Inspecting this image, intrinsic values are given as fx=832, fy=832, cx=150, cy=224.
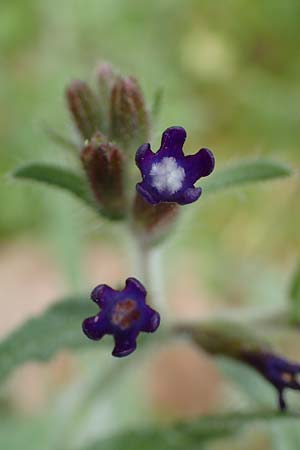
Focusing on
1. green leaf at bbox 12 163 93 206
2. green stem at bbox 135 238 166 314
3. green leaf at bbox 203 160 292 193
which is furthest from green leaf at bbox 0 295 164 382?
green leaf at bbox 203 160 292 193

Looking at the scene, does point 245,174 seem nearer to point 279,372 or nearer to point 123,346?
point 279,372

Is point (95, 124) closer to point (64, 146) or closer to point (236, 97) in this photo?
point (64, 146)

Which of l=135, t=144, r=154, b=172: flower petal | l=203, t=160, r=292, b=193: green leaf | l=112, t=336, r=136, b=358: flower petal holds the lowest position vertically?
Result: l=112, t=336, r=136, b=358: flower petal

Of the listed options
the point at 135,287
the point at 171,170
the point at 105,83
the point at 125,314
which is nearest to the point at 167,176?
the point at 171,170

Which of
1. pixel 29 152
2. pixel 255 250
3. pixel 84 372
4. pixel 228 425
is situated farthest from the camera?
pixel 255 250

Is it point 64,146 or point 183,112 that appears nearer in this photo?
point 64,146

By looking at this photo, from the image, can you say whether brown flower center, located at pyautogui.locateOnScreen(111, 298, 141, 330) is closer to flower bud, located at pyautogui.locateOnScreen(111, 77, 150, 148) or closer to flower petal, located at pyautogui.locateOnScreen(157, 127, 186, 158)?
flower petal, located at pyautogui.locateOnScreen(157, 127, 186, 158)

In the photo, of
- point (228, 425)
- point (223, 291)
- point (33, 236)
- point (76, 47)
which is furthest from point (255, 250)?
point (228, 425)
